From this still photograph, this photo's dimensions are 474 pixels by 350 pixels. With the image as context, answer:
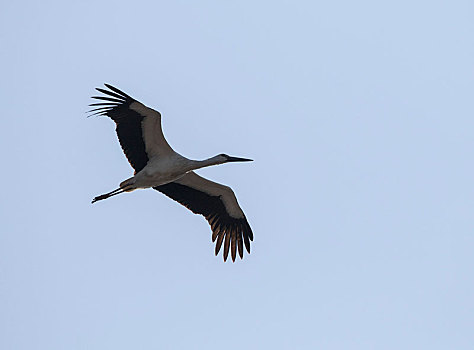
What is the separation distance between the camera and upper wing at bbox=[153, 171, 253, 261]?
23328 millimetres

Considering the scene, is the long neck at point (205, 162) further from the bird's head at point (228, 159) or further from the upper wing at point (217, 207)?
the upper wing at point (217, 207)

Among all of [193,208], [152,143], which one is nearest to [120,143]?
[152,143]

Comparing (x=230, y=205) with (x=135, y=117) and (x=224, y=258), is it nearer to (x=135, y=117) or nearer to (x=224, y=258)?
(x=224, y=258)

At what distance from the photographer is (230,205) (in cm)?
2352

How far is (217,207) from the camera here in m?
23.6

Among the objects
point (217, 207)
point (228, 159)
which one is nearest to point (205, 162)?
point (228, 159)

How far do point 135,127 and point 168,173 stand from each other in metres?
1.11

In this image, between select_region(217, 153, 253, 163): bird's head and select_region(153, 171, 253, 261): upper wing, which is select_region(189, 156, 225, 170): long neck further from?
select_region(153, 171, 253, 261): upper wing

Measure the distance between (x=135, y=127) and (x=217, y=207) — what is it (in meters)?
2.60

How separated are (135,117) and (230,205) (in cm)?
287

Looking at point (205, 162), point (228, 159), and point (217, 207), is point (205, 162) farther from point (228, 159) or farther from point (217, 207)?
point (217, 207)

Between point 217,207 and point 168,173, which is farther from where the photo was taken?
point 217,207

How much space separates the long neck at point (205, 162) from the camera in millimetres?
22062

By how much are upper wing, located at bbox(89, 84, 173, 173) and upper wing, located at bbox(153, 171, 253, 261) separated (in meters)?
1.08
